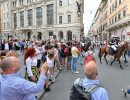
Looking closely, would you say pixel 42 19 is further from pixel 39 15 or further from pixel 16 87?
pixel 16 87

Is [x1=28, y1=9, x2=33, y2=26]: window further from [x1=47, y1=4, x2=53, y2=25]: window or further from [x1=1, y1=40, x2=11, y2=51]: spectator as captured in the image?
[x1=1, y1=40, x2=11, y2=51]: spectator

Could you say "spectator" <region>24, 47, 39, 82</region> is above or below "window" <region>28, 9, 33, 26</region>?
below

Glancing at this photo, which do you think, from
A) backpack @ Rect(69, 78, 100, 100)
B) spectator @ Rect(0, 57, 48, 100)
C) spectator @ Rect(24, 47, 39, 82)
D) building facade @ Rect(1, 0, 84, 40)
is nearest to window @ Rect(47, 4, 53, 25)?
building facade @ Rect(1, 0, 84, 40)

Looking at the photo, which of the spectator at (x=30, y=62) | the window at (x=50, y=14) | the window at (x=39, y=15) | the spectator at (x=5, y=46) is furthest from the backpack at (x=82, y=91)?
the window at (x=39, y=15)

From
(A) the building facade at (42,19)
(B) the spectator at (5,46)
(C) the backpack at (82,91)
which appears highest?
(A) the building facade at (42,19)

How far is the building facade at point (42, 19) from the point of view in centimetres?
3180

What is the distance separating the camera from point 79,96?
1.59 meters

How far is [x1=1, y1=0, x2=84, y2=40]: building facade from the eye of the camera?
31.8 meters

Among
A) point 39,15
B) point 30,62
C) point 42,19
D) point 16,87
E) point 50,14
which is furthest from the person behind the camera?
point 39,15

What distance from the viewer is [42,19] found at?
122ft

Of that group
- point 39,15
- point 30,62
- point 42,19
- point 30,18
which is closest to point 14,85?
point 30,62

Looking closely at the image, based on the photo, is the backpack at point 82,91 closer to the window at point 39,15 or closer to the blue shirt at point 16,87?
the blue shirt at point 16,87

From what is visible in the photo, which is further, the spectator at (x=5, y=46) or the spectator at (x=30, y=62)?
→ the spectator at (x=5, y=46)

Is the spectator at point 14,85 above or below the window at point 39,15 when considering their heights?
below
